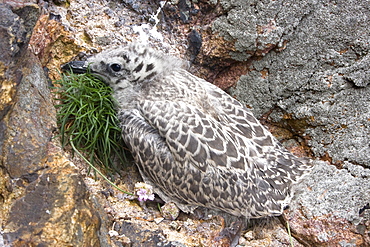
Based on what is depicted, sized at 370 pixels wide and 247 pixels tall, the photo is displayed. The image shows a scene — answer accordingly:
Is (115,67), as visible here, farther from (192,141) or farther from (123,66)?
(192,141)

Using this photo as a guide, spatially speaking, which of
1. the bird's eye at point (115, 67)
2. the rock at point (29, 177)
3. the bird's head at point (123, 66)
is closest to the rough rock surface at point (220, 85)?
the rock at point (29, 177)

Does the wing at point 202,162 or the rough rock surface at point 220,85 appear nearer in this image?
the rough rock surface at point 220,85

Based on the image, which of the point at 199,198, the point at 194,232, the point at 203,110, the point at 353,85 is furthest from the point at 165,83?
the point at 353,85

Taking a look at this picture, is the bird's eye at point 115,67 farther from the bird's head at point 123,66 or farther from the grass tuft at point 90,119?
the grass tuft at point 90,119

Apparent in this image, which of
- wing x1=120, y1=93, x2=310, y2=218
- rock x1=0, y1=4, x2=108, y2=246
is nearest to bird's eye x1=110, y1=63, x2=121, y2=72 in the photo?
wing x1=120, y1=93, x2=310, y2=218

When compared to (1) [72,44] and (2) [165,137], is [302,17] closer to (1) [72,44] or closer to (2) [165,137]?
(2) [165,137]

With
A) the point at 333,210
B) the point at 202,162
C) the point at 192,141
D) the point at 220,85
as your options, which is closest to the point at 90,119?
the point at 192,141
